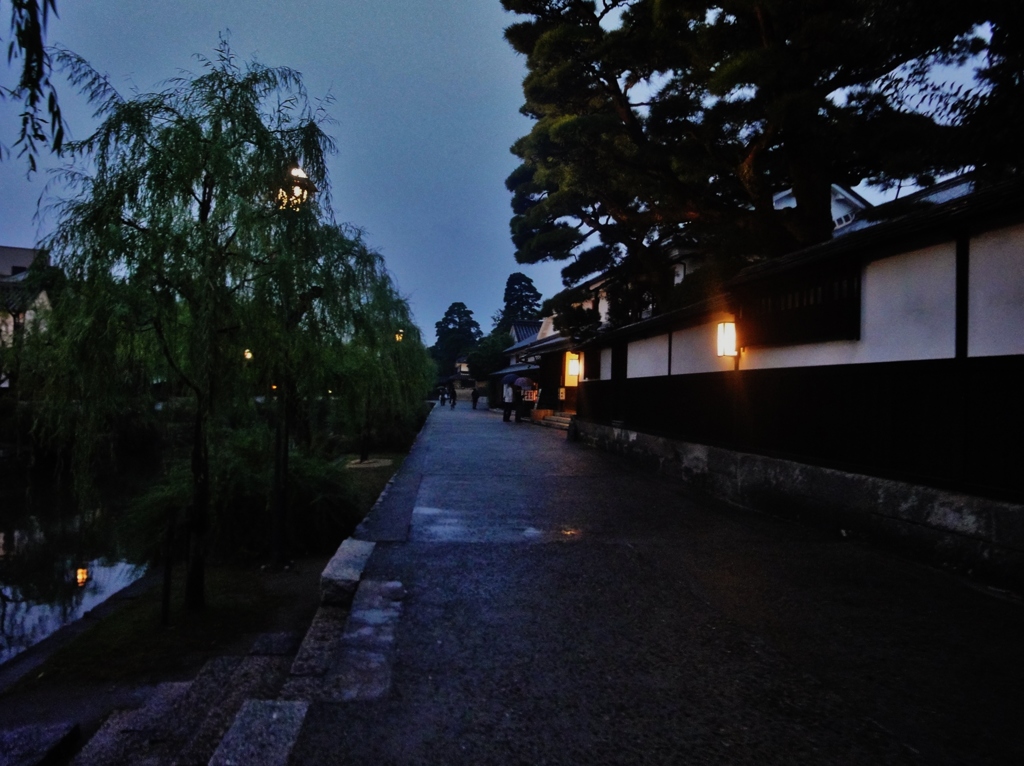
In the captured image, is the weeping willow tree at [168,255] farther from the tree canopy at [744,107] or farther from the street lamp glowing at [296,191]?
the tree canopy at [744,107]

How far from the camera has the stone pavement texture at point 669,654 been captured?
279 centimetres

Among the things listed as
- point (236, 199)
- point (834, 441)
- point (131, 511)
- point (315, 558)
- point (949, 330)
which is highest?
point (236, 199)

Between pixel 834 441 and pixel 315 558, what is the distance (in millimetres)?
6474

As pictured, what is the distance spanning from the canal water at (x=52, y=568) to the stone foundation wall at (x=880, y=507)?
8.56 m

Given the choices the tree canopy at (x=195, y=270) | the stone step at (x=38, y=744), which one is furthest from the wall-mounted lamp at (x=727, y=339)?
the stone step at (x=38, y=744)

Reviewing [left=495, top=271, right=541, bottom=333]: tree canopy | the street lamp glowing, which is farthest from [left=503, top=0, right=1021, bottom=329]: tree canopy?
[left=495, top=271, right=541, bottom=333]: tree canopy

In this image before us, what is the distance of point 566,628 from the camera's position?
13.6 feet

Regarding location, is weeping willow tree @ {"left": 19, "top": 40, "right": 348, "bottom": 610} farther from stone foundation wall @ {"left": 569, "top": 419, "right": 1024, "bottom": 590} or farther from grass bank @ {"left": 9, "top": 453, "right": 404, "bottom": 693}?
stone foundation wall @ {"left": 569, "top": 419, "right": 1024, "bottom": 590}

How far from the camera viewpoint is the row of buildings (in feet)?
16.8

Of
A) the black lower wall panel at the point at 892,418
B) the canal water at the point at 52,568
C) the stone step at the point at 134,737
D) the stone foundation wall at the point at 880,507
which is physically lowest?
the canal water at the point at 52,568

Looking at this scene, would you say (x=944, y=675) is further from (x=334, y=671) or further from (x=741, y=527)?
(x=741, y=527)

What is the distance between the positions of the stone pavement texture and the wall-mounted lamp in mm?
3298

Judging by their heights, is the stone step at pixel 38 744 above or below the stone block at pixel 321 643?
below

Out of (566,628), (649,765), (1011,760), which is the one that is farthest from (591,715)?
(1011,760)
